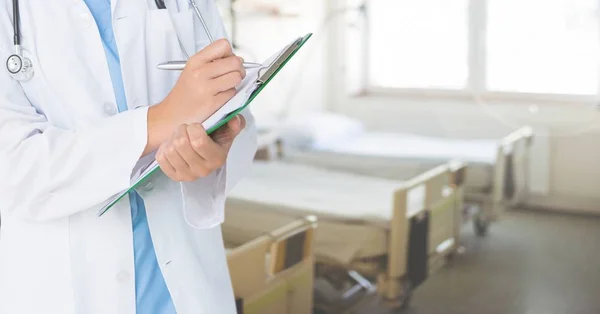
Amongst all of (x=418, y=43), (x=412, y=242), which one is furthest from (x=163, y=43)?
(x=418, y=43)

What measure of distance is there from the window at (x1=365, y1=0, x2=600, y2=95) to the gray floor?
0.98m

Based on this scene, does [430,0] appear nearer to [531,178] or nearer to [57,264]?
[531,178]

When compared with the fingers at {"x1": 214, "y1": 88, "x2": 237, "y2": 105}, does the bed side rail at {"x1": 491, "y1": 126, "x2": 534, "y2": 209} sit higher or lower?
lower

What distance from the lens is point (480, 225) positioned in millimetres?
3805

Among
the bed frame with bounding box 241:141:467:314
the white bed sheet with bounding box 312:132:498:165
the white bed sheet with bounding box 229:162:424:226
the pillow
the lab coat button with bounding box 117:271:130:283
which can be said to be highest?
the lab coat button with bounding box 117:271:130:283

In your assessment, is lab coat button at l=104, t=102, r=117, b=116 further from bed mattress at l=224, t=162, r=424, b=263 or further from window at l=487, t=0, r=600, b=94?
window at l=487, t=0, r=600, b=94

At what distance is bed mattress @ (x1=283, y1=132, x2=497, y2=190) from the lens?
3.59 m

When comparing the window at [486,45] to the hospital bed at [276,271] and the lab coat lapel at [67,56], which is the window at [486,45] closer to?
the hospital bed at [276,271]

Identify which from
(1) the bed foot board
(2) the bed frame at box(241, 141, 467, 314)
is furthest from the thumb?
(1) the bed foot board

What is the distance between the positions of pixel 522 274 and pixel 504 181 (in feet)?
2.26

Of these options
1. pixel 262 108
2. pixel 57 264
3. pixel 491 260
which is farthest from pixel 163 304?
pixel 262 108

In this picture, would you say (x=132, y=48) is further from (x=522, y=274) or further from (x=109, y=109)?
(x=522, y=274)

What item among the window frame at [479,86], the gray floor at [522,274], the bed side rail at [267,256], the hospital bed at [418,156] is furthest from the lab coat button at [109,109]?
the window frame at [479,86]

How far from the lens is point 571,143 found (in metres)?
4.30
